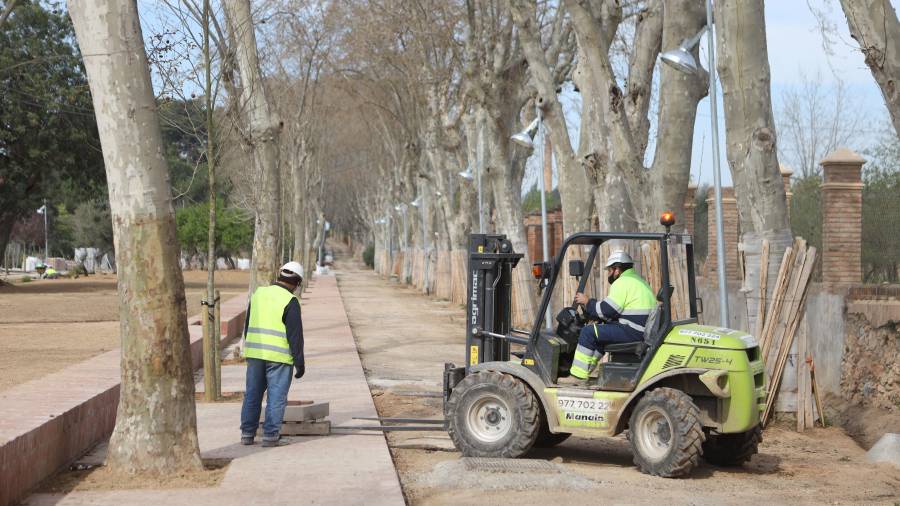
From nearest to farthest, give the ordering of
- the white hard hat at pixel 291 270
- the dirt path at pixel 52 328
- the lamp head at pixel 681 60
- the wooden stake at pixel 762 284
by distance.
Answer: the white hard hat at pixel 291 270 → the wooden stake at pixel 762 284 → the lamp head at pixel 681 60 → the dirt path at pixel 52 328

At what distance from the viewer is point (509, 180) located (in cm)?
2591

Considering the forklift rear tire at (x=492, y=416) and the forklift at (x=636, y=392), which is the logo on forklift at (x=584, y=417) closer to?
the forklift at (x=636, y=392)

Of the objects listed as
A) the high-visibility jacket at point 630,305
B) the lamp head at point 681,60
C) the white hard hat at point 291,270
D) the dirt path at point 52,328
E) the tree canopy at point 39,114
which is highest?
the tree canopy at point 39,114

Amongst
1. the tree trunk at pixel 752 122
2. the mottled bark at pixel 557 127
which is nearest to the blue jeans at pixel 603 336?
the tree trunk at pixel 752 122

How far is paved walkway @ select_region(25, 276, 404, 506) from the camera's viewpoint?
8.00 meters

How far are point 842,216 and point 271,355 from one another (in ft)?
38.3

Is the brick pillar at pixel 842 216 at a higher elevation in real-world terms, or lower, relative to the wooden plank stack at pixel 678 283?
higher

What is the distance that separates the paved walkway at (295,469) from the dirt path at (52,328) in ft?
12.5

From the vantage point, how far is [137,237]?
859 centimetres

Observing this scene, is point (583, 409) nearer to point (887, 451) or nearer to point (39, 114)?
point (887, 451)

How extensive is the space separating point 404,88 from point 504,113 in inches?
698

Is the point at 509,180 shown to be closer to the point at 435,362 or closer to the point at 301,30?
the point at 435,362

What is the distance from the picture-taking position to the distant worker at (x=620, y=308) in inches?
381

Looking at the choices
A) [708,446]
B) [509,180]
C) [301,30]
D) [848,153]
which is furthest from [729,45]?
[301,30]
